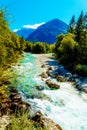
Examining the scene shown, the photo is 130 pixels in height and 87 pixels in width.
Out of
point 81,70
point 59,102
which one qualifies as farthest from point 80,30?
point 59,102

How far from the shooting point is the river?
25.2m

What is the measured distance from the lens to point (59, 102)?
1201 inches

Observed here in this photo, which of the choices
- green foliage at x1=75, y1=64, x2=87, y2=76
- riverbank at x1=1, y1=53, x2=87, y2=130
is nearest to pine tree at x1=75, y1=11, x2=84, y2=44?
green foliage at x1=75, y1=64, x2=87, y2=76

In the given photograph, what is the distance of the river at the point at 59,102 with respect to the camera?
2521cm

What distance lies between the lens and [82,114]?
90.2 feet

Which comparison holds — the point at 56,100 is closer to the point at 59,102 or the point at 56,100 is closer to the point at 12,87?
the point at 59,102

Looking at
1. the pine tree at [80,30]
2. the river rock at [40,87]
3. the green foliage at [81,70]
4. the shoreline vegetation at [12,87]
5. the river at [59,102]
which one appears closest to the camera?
the shoreline vegetation at [12,87]

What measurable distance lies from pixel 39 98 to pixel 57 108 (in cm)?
276

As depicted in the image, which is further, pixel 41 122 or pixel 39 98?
pixel 39 98

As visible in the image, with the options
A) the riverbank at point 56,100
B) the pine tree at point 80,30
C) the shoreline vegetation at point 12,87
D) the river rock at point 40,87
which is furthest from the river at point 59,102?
the pine tree at point 80,30

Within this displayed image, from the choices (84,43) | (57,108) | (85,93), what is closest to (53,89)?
(85,93)

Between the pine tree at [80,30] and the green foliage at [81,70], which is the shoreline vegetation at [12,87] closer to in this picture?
the green foliage at [81,70]

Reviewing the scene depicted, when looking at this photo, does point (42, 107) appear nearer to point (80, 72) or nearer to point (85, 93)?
point (85, 93)

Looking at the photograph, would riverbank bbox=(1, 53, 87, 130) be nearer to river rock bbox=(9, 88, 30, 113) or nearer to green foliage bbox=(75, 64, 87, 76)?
river rock bbox=(9, 88, 30, 113)
